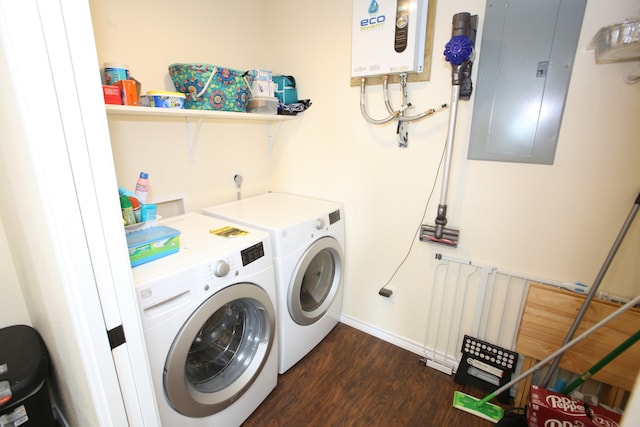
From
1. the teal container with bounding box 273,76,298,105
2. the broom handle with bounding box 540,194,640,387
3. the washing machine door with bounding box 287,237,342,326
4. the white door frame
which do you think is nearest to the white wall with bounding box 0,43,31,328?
the white door frame

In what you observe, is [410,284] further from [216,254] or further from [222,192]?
[222,192]

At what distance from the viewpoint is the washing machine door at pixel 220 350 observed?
1.06 m

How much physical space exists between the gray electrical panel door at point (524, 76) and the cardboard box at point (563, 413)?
1033 mm

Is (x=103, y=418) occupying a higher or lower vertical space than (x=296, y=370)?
higher

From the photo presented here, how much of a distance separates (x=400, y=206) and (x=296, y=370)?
1.16 m

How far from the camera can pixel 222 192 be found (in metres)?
2.00

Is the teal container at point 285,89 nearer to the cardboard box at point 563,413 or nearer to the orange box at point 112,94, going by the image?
the orange box at point 112,94

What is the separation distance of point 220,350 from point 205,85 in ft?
4.32

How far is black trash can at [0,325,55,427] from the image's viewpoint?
1021 millimetres

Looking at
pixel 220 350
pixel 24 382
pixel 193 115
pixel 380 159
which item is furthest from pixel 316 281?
pixel 24 382

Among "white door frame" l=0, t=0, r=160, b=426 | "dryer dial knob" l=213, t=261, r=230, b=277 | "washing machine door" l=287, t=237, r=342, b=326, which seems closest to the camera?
"white door frame" l=0, t=0, r=160, b=426

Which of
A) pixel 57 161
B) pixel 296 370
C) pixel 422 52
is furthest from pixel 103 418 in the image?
pixel 422 52

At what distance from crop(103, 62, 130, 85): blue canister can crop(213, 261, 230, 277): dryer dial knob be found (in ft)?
3.04

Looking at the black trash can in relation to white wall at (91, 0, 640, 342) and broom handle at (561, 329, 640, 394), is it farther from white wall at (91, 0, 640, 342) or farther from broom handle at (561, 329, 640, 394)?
broom handle at (561, 329, 640, 394)
